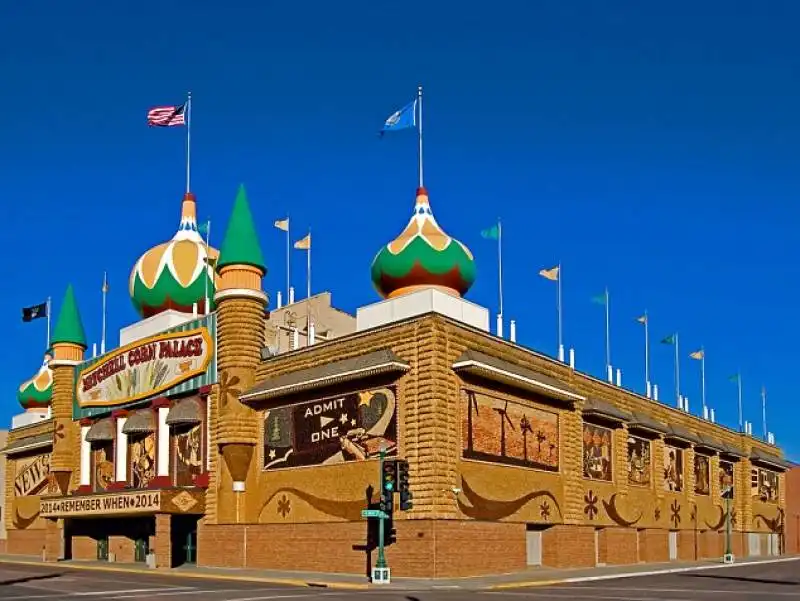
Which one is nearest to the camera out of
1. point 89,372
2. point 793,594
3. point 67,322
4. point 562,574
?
point 793,594

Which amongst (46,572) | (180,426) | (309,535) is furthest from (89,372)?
(309,535)

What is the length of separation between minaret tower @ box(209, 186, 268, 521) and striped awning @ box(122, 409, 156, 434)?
5.79 m

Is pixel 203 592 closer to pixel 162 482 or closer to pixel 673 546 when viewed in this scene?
pixel 162 482

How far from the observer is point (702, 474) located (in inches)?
2559

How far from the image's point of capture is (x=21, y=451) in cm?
6712

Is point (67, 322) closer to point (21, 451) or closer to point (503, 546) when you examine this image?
point (21, 451)

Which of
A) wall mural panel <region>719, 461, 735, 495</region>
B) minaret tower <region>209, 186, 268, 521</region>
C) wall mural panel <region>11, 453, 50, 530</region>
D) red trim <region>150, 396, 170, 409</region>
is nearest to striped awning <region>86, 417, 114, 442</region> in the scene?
red trim <region>150, 396, 170, 409</region>

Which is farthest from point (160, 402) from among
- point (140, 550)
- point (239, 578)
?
point (239, 578)

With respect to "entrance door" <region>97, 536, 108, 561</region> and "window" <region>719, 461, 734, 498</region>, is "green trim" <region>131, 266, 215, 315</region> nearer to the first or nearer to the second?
"entrance door" <region>97, 536, 108, 561</region>

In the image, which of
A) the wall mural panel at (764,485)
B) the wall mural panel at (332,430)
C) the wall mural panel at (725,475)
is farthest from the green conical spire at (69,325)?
the wall mural panel at (764,485)

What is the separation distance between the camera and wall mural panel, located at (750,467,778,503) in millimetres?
74125

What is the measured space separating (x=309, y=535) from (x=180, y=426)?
10.3 meters

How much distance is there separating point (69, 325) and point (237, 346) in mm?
18414

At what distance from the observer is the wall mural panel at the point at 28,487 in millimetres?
65500
